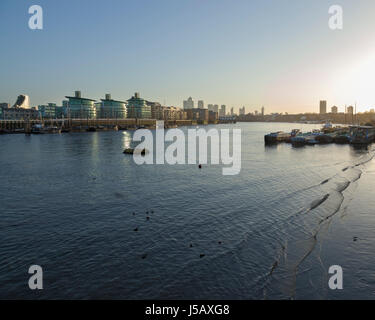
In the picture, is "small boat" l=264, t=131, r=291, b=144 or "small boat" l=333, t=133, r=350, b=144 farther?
"small boat" l=264, t=131, r=291, b=144

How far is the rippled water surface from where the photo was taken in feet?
49.2

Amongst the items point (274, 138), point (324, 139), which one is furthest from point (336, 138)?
point (274, 138)

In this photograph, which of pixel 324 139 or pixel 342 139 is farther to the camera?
pixel 324 139

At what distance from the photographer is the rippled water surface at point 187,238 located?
14992 mm

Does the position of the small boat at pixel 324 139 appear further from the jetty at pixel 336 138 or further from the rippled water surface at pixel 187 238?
the rippled water surface at pixel 187 238

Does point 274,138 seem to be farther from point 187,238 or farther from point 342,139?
point 187,238

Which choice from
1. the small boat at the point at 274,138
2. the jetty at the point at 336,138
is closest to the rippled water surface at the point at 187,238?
the jetty at the point at 336,138

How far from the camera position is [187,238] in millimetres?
21000

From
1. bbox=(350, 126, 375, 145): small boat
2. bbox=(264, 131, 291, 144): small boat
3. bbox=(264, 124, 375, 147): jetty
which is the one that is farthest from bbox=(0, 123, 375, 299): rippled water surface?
bbox=(264, 131, 291, 144): small boat

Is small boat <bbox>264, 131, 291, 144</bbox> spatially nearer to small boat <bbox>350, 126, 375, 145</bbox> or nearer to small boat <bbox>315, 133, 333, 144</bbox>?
small boat <bbox>315, 133, 333, 144</bbox>

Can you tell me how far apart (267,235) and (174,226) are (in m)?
7.39

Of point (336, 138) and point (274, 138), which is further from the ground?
point (274, 138)
